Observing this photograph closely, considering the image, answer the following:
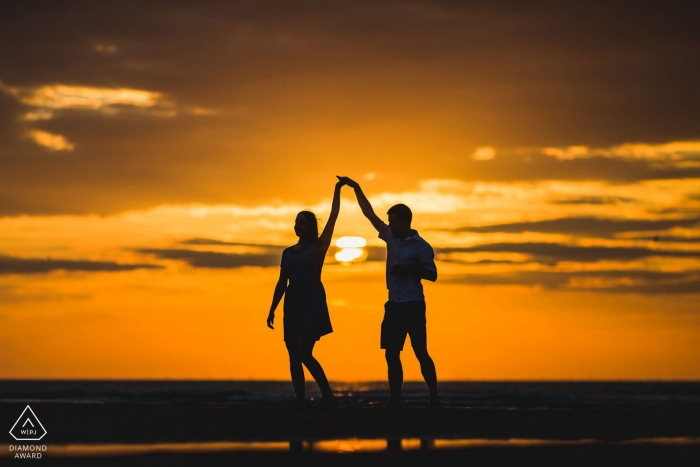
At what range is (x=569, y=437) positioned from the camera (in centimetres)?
1112

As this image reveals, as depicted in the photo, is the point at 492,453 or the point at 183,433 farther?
the point at 183,433

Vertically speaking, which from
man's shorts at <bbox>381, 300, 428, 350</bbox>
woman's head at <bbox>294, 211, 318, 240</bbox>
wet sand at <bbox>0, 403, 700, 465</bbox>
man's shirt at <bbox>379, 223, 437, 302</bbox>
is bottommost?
wet sand at <bbox>0, 403, 700, 465</bbox>

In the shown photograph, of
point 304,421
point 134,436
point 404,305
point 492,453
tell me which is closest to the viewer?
point 492,453

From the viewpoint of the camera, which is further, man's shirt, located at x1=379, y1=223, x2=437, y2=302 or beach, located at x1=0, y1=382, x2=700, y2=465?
man's shirt, located at x1=379, y1=223, x2=437, y2=302

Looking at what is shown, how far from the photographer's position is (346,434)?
10.9 m

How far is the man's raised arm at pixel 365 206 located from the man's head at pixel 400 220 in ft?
0.70

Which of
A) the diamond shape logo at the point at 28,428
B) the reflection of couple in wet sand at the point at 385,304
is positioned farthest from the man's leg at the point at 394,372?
the diamond shape logo at the point at 28,428

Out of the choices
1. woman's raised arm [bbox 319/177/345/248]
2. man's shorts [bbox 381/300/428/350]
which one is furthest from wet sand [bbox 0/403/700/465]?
woman's raised arm [bbox 319/177/345/248]

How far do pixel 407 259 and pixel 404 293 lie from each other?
19.5 inches

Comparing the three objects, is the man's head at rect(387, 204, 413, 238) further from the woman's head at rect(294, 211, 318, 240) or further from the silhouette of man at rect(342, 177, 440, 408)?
the woman's head at rect(294, 211, 318, 240)

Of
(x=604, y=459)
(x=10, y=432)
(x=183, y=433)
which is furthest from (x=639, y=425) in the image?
(x=10, y=432)

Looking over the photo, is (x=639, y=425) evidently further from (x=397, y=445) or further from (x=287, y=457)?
(x=287, y=457)

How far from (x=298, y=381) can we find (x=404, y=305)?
1.91m

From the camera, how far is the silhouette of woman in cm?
1261
